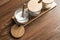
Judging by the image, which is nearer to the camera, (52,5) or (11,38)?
(11,38)

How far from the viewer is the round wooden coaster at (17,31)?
103 cm

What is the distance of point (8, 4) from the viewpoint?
3.80 feet

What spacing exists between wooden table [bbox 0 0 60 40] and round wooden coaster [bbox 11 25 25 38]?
23 mm

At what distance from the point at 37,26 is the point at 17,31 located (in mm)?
134

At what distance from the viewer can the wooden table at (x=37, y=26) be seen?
3.43 feet

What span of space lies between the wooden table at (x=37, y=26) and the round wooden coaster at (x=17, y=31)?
23mm

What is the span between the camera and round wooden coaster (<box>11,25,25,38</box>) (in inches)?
40.7

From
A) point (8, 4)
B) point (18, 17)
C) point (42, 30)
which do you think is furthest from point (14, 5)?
point (42, 30)

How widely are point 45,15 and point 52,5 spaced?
9 cm

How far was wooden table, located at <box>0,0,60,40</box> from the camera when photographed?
104 centimetres

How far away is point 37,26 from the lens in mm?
1082

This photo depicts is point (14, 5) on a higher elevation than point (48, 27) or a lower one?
higher

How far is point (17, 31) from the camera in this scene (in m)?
1.04

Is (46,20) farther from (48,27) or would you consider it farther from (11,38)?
(11,38)
